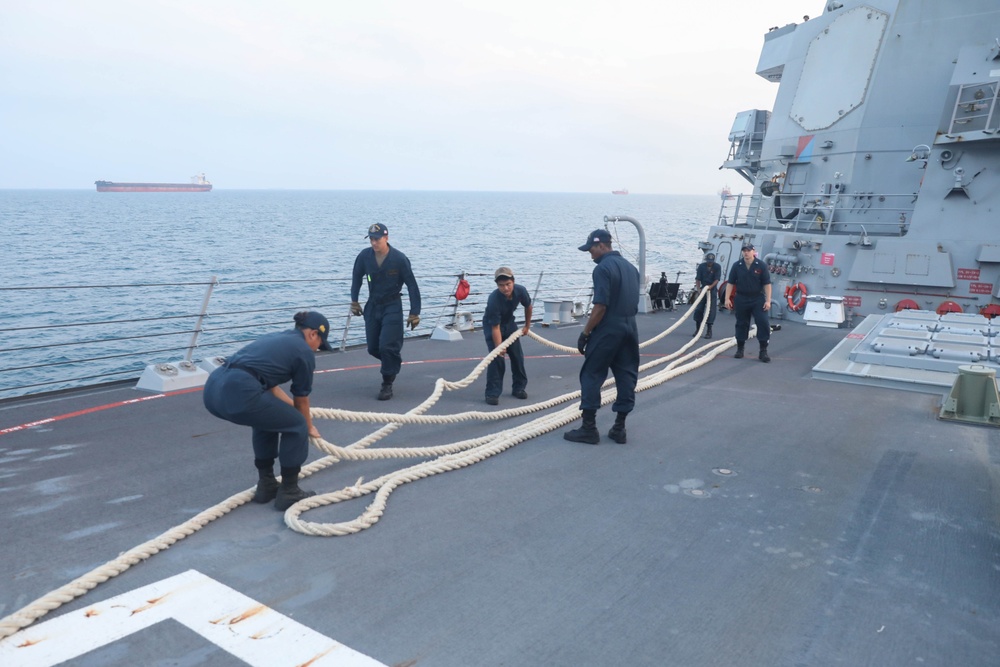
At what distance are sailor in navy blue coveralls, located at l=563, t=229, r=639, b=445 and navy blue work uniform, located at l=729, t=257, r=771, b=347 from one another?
4.38 meters

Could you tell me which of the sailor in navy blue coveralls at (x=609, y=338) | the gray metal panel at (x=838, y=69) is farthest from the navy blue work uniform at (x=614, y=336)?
the gray metal panel at (x=838, y=69)

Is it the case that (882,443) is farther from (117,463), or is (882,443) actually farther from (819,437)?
(117,463)

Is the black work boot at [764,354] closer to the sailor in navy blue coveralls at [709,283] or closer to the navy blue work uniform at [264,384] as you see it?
the sailor in navy blue coveralls at [709,283]

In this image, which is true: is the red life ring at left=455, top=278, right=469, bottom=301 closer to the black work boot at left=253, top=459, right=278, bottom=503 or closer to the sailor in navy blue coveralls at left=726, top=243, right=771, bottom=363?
the sailor in navy blue coveralls at left=726, top=243, right=771, bottom=363

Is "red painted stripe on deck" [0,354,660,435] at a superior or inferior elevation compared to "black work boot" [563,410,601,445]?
inferior

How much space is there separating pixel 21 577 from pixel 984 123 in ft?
45.9

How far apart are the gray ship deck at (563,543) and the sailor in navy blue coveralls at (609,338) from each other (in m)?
0.27

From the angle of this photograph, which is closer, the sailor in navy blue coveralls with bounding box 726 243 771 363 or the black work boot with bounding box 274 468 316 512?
the black work boot with bounding box 274 468 316 512

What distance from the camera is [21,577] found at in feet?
10.5

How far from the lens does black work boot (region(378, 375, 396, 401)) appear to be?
273 inches

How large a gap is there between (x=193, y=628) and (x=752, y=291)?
8.23 m

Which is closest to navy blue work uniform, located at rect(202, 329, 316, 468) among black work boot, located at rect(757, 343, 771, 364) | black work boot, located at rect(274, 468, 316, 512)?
black work boot, located at rect(274, 468, 316, 512)

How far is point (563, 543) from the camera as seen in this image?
3.67 metres

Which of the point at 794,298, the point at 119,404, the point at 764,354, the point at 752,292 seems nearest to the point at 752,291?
the point at 752,292
